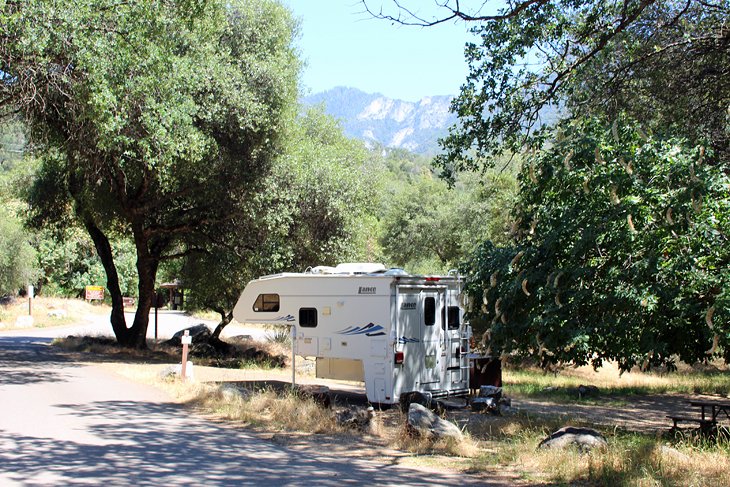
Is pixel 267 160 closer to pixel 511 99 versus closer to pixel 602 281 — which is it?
pixel 511 99

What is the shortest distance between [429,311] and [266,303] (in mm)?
3752

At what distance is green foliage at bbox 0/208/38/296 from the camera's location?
42.2 metres

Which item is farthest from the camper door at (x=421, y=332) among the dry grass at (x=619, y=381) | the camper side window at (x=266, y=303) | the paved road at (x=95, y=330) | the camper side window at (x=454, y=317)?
the paved road at (x=95, y=330)

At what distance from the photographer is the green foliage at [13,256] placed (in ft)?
139

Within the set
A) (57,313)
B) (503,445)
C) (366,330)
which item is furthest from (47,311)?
(503,445)

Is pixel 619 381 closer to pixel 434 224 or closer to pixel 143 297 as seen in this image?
pixel 143 297

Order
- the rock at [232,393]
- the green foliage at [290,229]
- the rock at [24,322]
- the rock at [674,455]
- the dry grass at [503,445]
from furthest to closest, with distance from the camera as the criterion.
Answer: the rock at [24,322] < the green foliage at [290,229] < the rock at [232,393] < the rock at [674,455] < the dry grass at [503,445]

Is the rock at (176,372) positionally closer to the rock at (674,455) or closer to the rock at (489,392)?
the rock at (489,392)

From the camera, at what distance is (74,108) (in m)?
14.7

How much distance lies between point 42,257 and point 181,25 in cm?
4151

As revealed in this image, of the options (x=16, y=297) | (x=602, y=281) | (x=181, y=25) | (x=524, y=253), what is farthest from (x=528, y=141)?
(x=16, y=297)

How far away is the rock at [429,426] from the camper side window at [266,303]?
5658mm

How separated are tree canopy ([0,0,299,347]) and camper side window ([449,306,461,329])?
6721 millimetres

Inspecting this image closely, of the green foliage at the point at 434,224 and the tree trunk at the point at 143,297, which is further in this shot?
the green foliage at the point at 434,224
